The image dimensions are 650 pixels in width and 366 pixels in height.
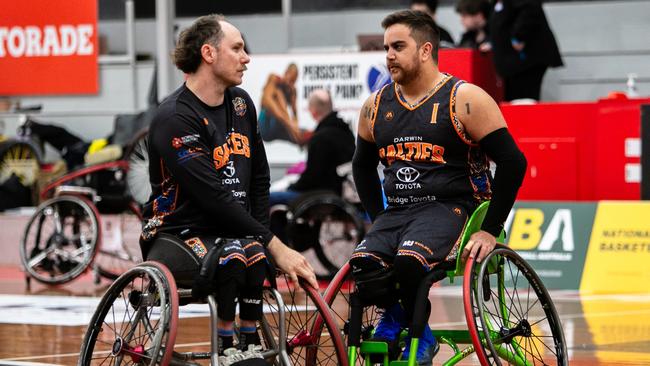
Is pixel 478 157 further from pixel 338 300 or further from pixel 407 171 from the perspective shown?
pixel 338 300

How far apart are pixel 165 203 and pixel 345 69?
773cm

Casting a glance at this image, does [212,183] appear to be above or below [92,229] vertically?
above

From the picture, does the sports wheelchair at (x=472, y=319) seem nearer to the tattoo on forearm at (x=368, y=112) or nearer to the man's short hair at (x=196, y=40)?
the tattoo on forearm at (x=368, y=112)

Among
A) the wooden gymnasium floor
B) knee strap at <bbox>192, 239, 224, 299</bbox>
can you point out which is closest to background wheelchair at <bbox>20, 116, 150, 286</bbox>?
the wooden gymnasium floor

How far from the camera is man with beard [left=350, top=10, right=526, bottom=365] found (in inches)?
250

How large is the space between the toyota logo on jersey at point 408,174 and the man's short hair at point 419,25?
523mm

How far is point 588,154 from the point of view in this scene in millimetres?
13141

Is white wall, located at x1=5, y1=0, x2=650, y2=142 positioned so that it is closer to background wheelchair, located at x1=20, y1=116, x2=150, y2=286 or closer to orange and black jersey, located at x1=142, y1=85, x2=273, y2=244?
background wheelchair, located at x1=20, y1=116, x2=150, y2=286

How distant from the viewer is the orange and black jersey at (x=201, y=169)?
625 cm

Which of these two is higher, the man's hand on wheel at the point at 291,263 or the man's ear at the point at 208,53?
the man's ear at the point at 208,53

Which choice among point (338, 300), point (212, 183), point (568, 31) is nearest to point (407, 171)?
point (212, 183)

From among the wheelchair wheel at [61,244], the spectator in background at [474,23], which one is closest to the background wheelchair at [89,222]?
the wheelchair wheel at [61,244]

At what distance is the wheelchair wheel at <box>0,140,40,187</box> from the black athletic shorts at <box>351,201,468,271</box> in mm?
9429

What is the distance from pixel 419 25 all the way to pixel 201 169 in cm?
121
